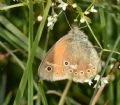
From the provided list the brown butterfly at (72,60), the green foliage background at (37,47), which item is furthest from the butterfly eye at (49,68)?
the green foliage background at (37,47)

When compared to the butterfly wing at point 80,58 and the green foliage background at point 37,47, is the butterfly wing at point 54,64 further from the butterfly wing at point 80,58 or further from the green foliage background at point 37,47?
the green foliage background at point 37,47

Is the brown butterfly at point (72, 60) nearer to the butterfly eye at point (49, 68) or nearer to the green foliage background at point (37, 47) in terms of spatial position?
the butterfly eye at point (49, 68)

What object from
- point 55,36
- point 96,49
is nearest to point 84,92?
point 55,36

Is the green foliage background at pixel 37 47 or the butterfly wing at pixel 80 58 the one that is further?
the green foliage background at pixel 37 47

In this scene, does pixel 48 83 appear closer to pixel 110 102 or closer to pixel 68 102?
pixel 68 102

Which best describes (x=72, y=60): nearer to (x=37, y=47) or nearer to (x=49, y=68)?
(x=49, y=68)

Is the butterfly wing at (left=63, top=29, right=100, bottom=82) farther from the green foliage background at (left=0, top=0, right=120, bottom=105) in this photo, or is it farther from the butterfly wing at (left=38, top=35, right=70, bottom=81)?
the green foliage background at (left=0, top=0, right=120, bottom=105)

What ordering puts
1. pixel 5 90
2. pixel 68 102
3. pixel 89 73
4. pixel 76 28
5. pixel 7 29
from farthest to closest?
pixel 5 90
pixel 7 29
pixel 68 102
pixel 76 28
pixel 89 73

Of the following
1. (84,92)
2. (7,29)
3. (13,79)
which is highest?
(7,29)
